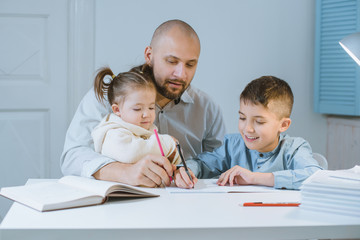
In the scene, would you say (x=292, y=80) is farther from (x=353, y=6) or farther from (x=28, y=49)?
(x=28, y=49)

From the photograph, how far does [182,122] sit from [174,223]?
1.17 meters

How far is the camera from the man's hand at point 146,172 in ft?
4.34

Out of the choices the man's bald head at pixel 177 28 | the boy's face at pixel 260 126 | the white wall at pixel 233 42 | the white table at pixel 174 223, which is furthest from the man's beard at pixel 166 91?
the white wall at pixel 233 42

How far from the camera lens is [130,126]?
1.58m

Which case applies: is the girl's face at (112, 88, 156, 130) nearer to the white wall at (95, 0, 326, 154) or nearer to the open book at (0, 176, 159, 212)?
the open book at (0, 176, 159, 212)

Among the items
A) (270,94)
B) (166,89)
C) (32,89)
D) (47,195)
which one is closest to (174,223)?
(47,195)

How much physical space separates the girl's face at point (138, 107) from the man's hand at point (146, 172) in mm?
265

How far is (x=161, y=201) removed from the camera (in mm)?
1144

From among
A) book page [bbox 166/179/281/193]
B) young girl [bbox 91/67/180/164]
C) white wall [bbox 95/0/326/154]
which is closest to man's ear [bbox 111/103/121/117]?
young girl [bbox 91/67/180/164]

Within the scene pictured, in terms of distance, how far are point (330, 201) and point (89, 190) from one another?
61cm

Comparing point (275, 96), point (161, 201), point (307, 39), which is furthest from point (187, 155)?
point (307, 39)

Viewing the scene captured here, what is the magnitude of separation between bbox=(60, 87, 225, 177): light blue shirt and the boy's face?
53cm

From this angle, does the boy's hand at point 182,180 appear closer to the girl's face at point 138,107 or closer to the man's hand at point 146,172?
the man's hand at point 146,172

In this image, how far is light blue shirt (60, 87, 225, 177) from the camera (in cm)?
178
